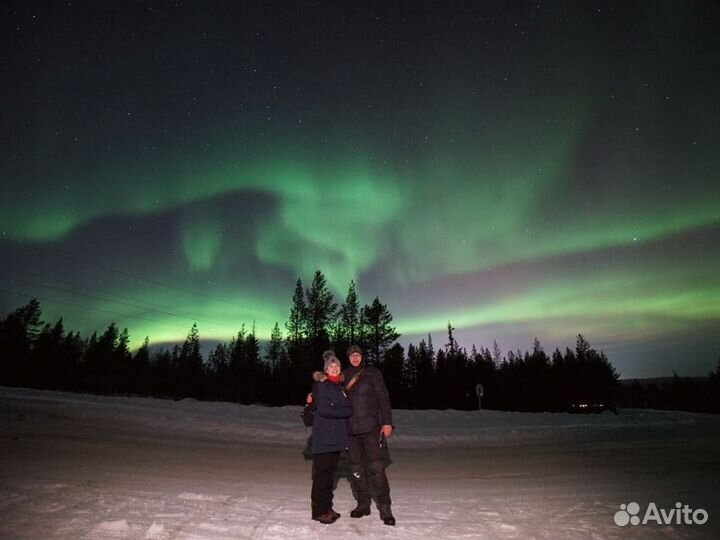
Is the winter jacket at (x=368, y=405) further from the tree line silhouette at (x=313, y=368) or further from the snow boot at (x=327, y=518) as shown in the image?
the tree line silhouette at (x=313, y=368)

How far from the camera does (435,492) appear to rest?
6.21 metres

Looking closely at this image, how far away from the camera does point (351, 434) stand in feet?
16.1

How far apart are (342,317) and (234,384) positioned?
2946cm

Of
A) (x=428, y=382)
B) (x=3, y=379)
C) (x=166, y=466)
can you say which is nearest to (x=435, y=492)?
(x=166, y=466)

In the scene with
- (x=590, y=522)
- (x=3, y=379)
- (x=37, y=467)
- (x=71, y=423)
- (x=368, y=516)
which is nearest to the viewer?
(x=590, y=522)

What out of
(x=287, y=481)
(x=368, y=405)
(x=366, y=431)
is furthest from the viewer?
(x=287, y=481)

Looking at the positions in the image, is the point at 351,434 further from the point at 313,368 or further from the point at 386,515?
the point at 313,368

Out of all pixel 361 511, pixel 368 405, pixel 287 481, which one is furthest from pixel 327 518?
pixel 287 481

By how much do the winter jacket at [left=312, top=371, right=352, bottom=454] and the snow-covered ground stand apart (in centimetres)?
86

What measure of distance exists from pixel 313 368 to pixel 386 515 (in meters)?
37.1

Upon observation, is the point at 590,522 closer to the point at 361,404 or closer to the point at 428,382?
the point at 361,404

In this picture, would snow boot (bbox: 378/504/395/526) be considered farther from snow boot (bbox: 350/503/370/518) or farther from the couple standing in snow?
snow boot (bbox: 350/503/370/518)

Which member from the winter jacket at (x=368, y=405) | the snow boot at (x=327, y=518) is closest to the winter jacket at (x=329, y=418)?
the winter jacket at (x=368, y=405)

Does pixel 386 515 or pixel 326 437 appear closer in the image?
pixel 386 515
